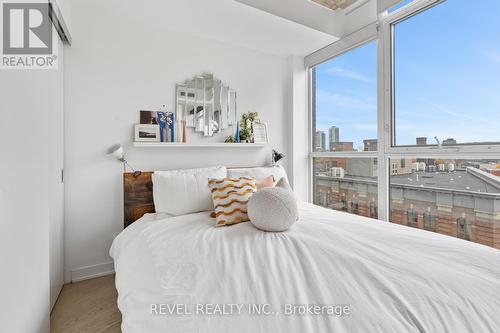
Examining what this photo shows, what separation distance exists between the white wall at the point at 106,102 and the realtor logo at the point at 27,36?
0.42 m

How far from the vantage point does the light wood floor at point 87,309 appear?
1.58 metres

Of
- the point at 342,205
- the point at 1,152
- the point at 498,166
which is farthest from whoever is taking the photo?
the point at 342,205

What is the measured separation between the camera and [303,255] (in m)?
1.19

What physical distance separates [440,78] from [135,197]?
9.33ft

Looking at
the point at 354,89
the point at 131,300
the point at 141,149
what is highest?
the point at 354,89

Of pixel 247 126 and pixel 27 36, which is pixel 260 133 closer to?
pixel 247 126

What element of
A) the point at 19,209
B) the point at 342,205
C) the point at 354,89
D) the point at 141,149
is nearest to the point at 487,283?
the point at 19,209

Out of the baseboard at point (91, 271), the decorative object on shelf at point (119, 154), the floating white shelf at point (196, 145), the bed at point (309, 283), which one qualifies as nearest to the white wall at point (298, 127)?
the floating white shelf at point (196, 145)

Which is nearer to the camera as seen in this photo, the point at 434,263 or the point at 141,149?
the point at 434,263

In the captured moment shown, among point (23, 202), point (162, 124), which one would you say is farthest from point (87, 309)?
point (162, 124)

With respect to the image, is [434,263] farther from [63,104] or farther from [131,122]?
[63,104]

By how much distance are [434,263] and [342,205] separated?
193 centimetres

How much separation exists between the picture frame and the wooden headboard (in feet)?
4.37

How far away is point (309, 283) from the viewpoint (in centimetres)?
96
